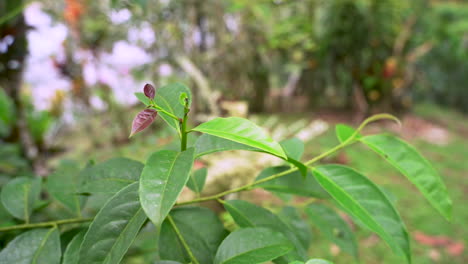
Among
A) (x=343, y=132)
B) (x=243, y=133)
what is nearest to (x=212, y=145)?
(x=243, y=133)

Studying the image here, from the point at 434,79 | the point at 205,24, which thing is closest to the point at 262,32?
the point at 205,24

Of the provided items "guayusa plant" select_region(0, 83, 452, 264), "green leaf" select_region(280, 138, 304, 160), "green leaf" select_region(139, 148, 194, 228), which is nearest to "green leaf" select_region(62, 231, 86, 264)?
"guayusa plant" select_region(0, 83, 452, 264)

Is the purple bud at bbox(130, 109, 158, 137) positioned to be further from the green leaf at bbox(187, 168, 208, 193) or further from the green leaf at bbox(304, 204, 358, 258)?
the green leaf at bbox(304, 204, 358, 258)

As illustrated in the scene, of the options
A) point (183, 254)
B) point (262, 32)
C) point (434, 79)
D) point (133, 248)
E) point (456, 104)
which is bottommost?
point (456, 104)

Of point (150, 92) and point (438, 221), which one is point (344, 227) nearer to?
point (150, 92)

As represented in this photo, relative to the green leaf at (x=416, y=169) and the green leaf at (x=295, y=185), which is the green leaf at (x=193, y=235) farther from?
the green leaf at (x=416, y=169)

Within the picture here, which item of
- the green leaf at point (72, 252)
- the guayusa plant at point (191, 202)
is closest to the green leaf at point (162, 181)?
the guayusa plant at point (191, 202)

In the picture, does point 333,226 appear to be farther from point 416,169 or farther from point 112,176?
point 112,176
